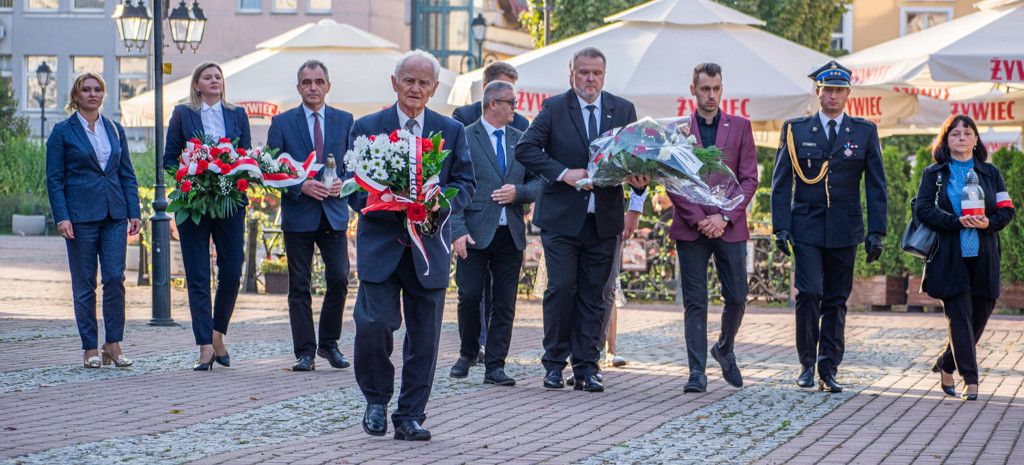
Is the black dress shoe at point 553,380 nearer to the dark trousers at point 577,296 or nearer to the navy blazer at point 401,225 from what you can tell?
the dark trousers at point 577,296

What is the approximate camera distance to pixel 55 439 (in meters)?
6.21

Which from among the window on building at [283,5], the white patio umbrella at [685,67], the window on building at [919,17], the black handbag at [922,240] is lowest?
the black handbag at [922,240]

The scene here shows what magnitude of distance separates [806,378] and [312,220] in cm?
339

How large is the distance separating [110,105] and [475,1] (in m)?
14.8

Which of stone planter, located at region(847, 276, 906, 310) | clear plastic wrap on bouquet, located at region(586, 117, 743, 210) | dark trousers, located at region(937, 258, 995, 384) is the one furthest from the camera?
stone planter, located at region(847, 276, 906, 310)

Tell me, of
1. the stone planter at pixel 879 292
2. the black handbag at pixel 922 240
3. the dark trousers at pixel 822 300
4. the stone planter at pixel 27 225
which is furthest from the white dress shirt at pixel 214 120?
the stone planter at pixel 27 225

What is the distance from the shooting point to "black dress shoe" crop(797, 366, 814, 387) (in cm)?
861

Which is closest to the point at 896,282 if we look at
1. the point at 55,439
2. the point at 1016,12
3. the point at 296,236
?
the point at 1016,12

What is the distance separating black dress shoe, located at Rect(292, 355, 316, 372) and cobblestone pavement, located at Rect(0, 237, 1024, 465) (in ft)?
0.27

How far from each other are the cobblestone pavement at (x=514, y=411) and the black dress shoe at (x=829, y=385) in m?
0.08

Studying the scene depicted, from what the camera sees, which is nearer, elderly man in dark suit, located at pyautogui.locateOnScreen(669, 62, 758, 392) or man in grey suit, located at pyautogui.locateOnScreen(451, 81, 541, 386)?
elderly man in dark suit, located at pyautogui.locateOnScreen(669, 62, 758, 392)

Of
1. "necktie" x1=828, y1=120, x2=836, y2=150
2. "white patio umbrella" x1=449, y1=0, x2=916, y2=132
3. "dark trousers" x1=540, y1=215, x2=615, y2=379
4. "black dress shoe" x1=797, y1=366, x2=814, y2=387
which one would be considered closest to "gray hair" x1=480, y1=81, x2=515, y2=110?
"dark trousers" x1=540, y1=215, x2=615, y2=379

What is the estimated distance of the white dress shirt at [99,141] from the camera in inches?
361

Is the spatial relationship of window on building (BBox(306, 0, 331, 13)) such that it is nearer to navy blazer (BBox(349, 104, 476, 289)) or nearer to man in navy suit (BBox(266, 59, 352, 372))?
man in navy suit (BBox(266, 59, 352, 372))
